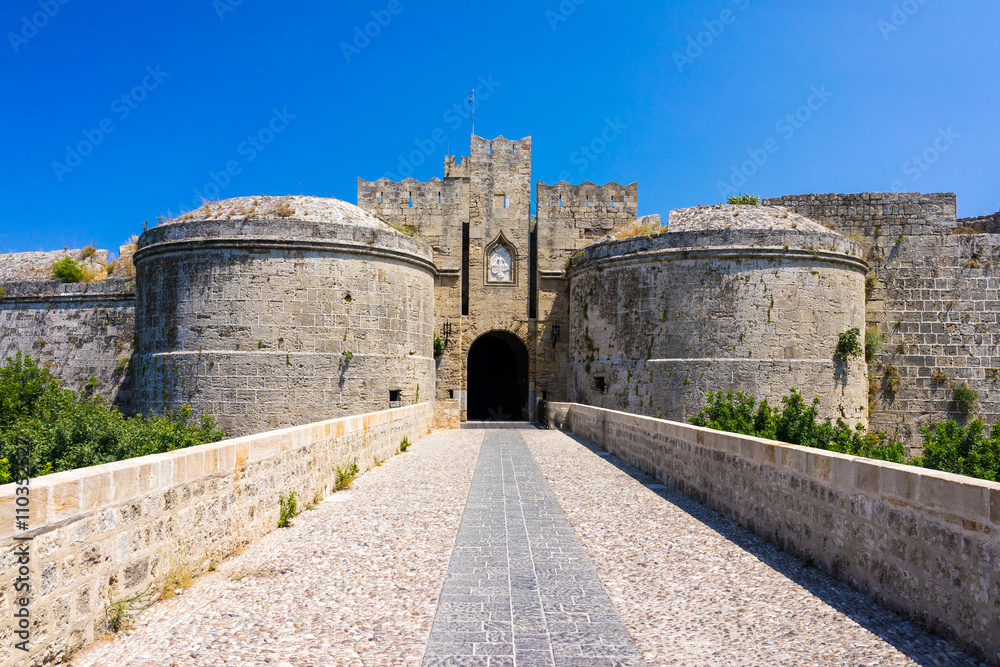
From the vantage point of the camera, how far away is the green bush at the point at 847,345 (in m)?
16.5

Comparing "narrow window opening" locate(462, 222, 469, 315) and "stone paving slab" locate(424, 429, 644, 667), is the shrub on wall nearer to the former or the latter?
"stone paving slab" locate(424, 429, 644, 667)

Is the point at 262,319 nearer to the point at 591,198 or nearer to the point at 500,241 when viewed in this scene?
the point at 500,241

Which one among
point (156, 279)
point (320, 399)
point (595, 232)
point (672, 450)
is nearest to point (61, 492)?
point (672, 450)

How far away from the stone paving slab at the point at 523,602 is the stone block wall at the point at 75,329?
1653 centimetres

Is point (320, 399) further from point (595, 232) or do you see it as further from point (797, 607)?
point (797, 607)

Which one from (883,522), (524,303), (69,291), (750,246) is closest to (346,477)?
(883,522)

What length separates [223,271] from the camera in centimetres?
1568

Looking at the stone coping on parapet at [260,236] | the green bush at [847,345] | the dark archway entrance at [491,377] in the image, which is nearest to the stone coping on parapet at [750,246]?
the green bush at [847,345]

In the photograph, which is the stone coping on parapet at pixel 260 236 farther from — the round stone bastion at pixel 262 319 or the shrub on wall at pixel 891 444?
the shrub on wall at pixel 891 444

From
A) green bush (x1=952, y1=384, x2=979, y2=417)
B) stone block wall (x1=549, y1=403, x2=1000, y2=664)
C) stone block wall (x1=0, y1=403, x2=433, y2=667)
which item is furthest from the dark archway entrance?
stone block wall (x1=0, y1=403, x2=433, y2=667)

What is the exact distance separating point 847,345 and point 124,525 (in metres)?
16.9

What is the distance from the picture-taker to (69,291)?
19.7m

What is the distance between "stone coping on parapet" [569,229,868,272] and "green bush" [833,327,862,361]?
1.92 m

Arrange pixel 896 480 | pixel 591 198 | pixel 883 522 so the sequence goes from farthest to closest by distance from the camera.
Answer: pixel 591 198
pixel 883 522
pixel 896 480
